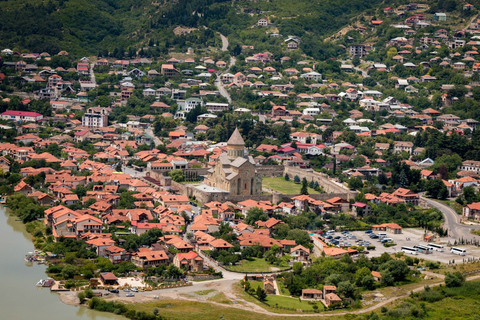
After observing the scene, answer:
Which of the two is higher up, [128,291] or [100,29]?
[100,29]

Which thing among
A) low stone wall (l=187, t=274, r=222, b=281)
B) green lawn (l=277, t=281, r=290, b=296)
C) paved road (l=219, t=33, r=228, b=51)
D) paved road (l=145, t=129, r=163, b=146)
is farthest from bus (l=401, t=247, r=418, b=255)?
paved road (l=219, t=33, r=228, b=51)

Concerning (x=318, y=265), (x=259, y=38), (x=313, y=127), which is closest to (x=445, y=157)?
(x=313, y=127)

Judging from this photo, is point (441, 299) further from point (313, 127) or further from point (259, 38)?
point (259, 38)

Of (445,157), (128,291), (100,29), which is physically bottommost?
(128,291)

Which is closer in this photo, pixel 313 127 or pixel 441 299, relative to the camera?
pixel 441 299

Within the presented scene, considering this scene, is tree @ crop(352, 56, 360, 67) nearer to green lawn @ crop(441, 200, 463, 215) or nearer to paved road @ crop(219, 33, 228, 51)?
paved road @ crop(219, 33, 228, 51)

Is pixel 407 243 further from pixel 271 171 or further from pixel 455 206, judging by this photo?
pixel 271 171

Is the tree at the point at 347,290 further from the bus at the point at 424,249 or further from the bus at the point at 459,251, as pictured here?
the bus at the point at 459,251
